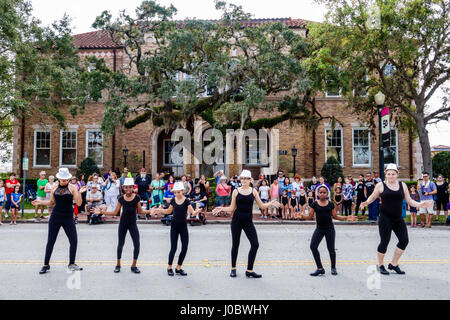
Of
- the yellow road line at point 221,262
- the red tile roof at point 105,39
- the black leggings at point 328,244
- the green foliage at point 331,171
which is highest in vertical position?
the red tile roof at point 105,39

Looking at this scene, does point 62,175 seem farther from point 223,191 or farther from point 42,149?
point 42,149

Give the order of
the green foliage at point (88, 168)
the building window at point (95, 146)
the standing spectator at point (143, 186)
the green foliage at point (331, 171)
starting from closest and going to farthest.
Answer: the standing spectator at point (143, 186), the green foliage at point (331, 171), the green foliage at point (88, 168), the building window at point (95, 146)

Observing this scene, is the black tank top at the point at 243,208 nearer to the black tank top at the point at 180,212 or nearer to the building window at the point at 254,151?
the black tank top at the point at 180,212

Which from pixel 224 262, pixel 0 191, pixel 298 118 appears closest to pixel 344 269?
pixel 224 262

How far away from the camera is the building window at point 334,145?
2520 cm

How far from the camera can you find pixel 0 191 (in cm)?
1397

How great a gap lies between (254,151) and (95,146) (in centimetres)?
1121

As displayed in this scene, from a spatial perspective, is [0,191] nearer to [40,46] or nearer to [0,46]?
[0,46]

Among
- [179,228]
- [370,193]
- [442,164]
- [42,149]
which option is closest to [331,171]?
[370,193]

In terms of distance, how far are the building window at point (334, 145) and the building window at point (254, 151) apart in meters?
4.20

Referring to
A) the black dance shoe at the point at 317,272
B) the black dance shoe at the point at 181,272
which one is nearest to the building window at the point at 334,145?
the black dance shoe at the point at 317,272

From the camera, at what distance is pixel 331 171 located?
23281mm

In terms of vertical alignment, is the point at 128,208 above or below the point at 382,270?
above

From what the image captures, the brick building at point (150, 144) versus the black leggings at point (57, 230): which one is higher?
the brick building at point (150, 144)
